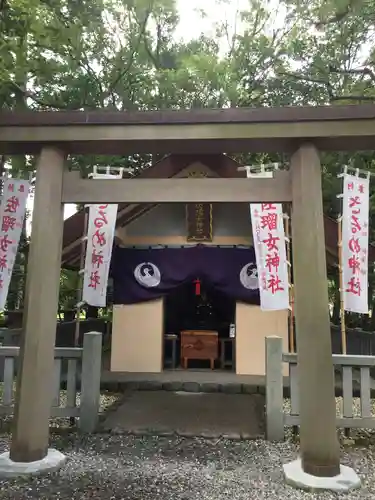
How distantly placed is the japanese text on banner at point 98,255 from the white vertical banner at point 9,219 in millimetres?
2332

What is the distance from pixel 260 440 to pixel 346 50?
38.1ft

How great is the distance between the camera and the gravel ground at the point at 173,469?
362cm

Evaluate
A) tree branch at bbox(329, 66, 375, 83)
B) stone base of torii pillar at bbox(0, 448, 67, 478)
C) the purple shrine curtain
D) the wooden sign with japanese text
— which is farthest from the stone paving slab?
tree branch at bbox(329, 66, 375, 83)

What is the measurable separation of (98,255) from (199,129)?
3.88m

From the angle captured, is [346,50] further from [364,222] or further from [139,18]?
[364,222]

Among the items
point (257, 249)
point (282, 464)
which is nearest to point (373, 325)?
point (257, 249)

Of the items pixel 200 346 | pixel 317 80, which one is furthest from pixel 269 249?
pixel 317 80

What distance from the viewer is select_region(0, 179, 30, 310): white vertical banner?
5086 mm

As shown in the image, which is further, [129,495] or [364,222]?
[364,222]

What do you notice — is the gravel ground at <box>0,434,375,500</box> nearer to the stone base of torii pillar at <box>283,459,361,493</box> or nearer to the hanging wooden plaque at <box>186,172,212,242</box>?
the stone base of torii pillar at <box>283,459,361,493</box>

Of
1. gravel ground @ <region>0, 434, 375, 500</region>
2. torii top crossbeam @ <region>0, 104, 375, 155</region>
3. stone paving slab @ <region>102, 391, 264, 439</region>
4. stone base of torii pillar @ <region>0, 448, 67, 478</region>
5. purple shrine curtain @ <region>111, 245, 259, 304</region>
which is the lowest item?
gravel ground @ <region>0, 434, 375, 500</region>

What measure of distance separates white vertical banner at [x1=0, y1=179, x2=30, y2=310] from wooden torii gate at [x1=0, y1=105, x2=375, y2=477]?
617 mm

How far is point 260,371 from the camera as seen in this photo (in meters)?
8.92

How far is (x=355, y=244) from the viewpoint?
5.42 meters
